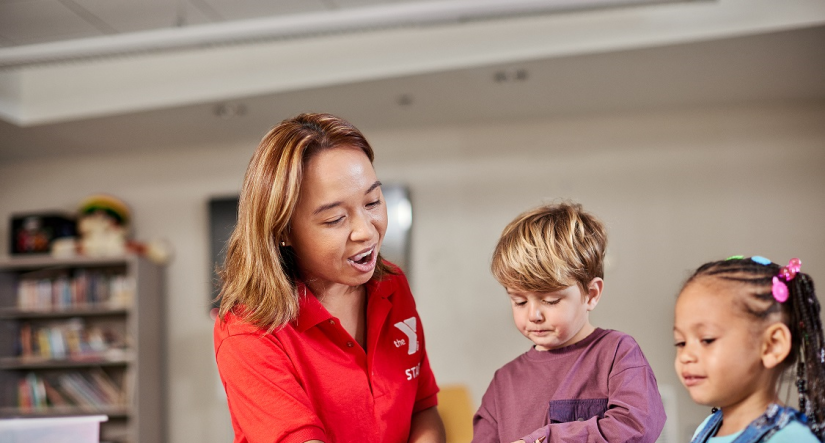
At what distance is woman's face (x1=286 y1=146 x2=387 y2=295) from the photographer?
1243 millimetres

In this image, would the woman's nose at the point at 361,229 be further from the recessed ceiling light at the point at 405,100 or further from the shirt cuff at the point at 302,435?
the recessed ceiling light at the point at 405,100

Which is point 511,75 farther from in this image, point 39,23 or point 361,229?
point 361,229

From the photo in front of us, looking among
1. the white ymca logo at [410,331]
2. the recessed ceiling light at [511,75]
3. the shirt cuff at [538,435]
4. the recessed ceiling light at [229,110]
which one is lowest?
the shirt cuff at [538,435]

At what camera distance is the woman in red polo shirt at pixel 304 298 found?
3.97ft

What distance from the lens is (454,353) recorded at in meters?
4.93

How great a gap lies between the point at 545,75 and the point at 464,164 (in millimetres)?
1064

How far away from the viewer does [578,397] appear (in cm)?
126

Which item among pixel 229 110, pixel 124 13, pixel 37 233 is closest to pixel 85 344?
pixel 37 233

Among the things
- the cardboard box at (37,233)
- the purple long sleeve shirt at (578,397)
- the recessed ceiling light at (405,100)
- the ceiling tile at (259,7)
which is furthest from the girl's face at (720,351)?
the cardboard box at (37,233)

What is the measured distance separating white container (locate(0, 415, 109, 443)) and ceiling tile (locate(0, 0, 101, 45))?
9.09 feet

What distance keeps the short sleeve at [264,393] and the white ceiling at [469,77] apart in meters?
2.84

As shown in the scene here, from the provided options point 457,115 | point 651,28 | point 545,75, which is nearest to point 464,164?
point 457,115

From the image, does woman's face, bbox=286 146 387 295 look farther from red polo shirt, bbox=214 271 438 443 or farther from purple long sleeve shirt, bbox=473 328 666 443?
purple long sleeve shirt, bbox=473 328 666 443

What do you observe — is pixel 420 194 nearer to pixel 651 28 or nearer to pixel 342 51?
pixel 342 51
